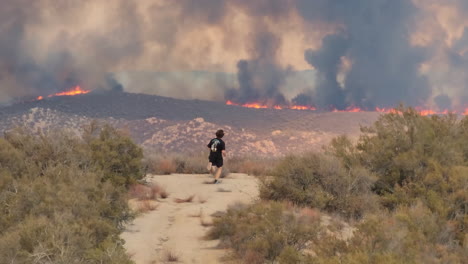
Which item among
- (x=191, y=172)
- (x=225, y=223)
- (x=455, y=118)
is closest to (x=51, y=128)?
(x=225, y=223)

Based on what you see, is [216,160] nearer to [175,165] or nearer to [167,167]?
[167,167]

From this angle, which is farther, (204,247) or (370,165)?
(370,165)

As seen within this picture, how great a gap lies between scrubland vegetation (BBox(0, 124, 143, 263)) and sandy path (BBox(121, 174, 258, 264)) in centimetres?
76

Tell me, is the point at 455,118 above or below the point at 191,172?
above

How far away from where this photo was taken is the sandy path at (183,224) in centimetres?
950

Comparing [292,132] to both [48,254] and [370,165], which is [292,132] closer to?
[370,165]

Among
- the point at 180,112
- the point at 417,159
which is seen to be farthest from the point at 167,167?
the point at 180,112

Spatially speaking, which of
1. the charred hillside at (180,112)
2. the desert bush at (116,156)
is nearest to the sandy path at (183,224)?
the desert bush at (116,156)

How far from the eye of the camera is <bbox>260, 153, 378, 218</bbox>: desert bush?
1218cm

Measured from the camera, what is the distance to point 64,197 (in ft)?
26.9

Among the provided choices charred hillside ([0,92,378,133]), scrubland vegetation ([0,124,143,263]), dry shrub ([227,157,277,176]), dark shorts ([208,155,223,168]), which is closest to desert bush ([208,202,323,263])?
scrubland vegetation ([0,124,143,263])

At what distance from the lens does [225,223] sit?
10.4 m

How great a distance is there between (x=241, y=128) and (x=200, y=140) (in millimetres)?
8944

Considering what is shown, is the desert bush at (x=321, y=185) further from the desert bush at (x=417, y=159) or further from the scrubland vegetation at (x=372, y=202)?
the desert bush at (x=417, y=159)
